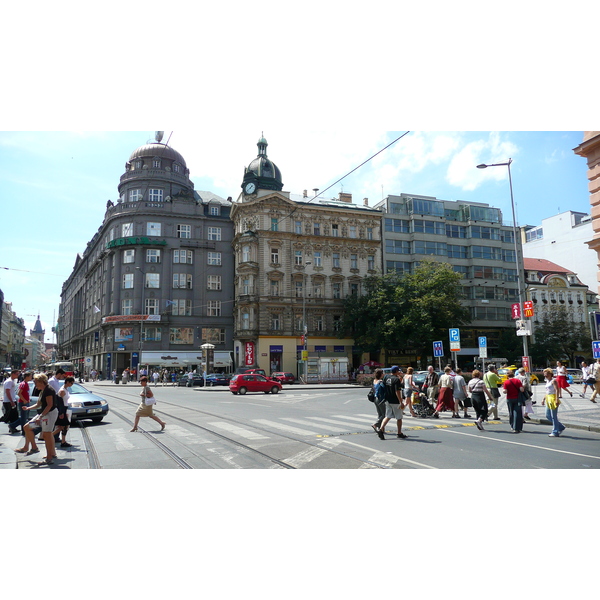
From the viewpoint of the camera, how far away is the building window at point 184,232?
186 feet

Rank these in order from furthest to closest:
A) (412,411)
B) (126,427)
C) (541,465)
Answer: (412,411), (126,427), (541,465)

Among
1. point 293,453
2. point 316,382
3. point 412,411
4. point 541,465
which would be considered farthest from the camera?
point 316,382

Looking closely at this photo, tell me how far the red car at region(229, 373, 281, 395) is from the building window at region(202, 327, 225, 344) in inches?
949

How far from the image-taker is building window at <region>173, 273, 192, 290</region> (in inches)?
2224

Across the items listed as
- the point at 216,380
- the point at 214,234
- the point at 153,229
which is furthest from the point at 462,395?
the point at 153,229

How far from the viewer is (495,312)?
5984 centimetres

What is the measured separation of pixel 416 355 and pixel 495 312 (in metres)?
13.5

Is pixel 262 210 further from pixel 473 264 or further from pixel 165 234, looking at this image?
pixel 473 264

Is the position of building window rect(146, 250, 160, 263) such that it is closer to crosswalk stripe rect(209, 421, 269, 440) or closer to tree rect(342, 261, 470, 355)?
tree rect(342, 261, 470, 355)

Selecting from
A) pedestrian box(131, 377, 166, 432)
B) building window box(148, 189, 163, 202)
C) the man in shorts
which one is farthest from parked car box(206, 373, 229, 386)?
the man in shorts

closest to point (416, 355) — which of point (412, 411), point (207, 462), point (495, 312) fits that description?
point (495, 312)

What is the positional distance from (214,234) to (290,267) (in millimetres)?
12076

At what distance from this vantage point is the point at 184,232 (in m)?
57.1

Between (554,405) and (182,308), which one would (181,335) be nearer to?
(182,308)
